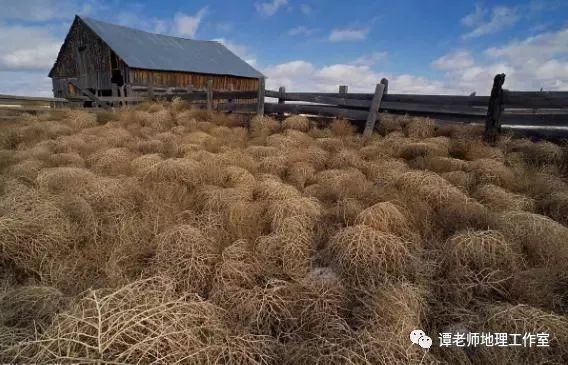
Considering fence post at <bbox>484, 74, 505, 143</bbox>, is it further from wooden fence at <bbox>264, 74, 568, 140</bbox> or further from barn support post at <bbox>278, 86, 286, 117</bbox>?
barn support post at <bbox>278, 86, 286, 117</bbox>

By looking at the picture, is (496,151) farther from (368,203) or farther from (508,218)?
(368,203)

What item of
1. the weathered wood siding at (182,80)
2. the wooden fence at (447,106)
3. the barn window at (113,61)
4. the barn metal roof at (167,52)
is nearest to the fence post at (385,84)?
the wooden fence at (447,106)

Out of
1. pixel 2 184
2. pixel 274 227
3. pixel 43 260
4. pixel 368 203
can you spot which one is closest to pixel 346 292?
pixel 274 227

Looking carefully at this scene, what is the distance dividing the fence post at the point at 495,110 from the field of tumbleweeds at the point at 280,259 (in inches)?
35.4

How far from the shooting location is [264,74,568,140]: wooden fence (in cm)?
649

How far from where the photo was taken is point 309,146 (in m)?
7.35

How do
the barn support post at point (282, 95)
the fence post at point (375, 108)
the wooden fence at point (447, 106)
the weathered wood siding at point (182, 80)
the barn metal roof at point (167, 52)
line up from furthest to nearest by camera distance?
the barn metal roof at point (167, 52) < the weathered wood siding at point (182, 80) < the barn support post at point (282, 95) < the fence post at point (375, 108) < the wooden fence at point (447, 106)

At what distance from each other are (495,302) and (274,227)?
2.28 m

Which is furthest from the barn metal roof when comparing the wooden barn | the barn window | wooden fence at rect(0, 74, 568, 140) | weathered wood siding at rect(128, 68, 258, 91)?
wooden fence at rect(0, 74, 568, 140)

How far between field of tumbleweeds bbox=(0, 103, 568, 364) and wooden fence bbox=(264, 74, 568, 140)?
0.85m

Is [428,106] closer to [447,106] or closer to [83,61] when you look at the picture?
[447,106]

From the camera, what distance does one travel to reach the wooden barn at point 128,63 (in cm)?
2378

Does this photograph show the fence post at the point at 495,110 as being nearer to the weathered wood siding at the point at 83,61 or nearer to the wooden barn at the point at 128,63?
the wooden barn at the point at 128,63

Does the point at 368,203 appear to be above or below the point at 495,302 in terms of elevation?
above
